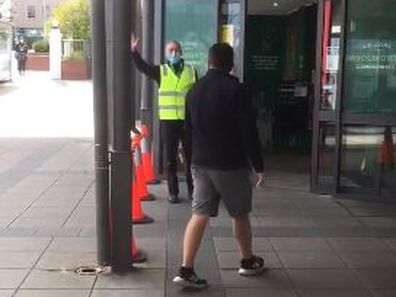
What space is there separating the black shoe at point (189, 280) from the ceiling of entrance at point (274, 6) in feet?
25.3

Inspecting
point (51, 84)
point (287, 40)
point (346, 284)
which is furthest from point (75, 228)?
point (51, 84)

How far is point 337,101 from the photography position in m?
9.11

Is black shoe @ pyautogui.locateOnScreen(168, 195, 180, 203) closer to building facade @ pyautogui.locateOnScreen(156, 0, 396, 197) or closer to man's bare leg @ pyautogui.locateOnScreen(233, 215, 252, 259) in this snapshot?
building facade @ pyautogui.locateOnScreen(156, 0, 396, 197)

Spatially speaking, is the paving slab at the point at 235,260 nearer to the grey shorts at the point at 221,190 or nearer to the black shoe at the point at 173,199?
the grey shorts at the point at 221,190

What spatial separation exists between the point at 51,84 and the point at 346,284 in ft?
95.6

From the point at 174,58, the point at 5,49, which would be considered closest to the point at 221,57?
the point at 174,58

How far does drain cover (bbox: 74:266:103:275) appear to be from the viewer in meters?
6.03

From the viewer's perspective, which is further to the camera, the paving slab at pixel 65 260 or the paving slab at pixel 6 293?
the paving slab at pixel 65 260

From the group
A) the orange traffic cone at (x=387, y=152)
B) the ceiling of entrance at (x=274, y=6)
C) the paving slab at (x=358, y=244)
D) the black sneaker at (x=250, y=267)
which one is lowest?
the paving slab at (x=358, y=244)

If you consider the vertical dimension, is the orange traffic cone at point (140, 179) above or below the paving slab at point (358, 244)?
above

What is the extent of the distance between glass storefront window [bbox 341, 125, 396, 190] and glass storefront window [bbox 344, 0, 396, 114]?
0.27 meters

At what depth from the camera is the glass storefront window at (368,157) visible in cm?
906

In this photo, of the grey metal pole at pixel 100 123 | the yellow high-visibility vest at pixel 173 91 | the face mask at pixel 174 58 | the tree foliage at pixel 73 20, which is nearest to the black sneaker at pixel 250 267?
the grey metal pole at pixel 100 123

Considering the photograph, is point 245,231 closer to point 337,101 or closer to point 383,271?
point 383,271
